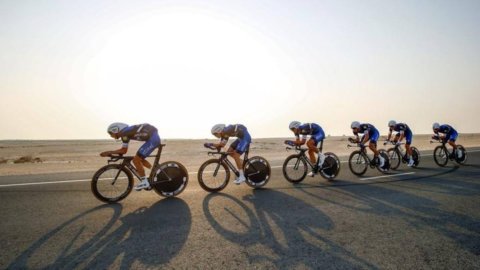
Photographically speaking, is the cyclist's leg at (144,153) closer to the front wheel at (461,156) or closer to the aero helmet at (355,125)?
the aero helmet at (355,125)

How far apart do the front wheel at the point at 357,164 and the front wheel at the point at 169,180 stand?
22.3 ft

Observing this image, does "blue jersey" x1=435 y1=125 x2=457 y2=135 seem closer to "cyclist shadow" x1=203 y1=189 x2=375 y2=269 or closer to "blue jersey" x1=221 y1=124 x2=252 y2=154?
"blue jersey" x1=221 y1=124 x2=252 y2=154

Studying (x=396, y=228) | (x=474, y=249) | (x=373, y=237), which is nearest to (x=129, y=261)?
(x=373, y=237)

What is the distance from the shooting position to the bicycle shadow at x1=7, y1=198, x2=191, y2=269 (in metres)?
3.90

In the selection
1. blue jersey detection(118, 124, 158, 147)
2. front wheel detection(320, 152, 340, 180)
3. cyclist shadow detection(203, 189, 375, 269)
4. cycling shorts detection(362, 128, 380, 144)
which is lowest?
cyclist shadow detection(203, 189, 375, 269)

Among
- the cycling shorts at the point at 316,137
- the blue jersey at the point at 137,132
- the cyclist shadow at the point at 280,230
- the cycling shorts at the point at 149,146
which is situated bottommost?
the cyclist shadow at the point at 280,230

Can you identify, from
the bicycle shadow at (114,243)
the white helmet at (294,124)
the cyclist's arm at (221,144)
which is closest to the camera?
the bicycle shadow at (114,243)

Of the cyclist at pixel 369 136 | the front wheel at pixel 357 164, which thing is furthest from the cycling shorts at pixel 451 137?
the front wheel at pixel 357 164

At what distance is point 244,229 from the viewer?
205 inches

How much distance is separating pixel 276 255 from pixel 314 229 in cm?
132

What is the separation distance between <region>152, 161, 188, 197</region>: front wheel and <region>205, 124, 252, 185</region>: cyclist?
4.00 feet

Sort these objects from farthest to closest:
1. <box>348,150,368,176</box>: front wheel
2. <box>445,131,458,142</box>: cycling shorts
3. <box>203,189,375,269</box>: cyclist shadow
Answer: <box>445,131,458,142</box>: cycling shorts, <box>348,150,368,176</box>: front wheel, <box>203,189,375,269</box>: cyclist shadow

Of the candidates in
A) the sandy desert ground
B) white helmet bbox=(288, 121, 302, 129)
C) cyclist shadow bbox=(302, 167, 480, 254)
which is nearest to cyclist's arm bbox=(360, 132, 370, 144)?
cyclist shadow bbox=(302, 167, 480, 254)

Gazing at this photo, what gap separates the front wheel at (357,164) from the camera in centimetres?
1195
